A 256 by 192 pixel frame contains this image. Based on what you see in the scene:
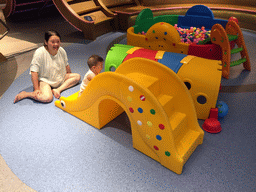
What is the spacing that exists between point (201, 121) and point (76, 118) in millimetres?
1409

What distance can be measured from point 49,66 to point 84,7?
11.2ft

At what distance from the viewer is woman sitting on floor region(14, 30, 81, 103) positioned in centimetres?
265

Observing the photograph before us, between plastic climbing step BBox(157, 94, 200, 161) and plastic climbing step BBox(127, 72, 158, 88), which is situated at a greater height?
plastic climbing step BBox(127, 72, 158, 88)

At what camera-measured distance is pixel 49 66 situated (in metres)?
2.79

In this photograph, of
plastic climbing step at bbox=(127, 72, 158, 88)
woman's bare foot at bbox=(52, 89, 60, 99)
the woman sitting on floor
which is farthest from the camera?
woman's bare foot at bbox=(52, 89, 60, 99)

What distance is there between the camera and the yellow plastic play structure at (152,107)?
A: 1600 mm

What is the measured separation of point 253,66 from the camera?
347 centimetres

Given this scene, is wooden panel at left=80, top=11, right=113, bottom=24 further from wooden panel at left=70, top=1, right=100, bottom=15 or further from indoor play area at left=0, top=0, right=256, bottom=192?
indoor play area at left=0, top=0, right=256, bottom=192

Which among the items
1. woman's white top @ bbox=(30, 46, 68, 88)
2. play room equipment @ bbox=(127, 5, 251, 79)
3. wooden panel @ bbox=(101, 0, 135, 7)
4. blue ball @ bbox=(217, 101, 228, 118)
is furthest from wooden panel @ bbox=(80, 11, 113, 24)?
blue ball @ bbox=(217, 101, 228, 118)

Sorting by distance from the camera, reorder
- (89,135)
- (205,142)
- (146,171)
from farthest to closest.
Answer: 1. (89,135)
2. (205,142)
3. (146,171)

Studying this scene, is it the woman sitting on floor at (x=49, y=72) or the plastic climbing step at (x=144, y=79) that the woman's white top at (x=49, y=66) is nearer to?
the woman sitting on floor at (x=49, y=72)

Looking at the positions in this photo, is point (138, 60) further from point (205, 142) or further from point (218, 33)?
point (218, 33)

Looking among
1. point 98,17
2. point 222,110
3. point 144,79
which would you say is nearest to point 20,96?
point 144,79

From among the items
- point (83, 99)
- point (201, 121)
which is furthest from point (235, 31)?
point (83, 99)
